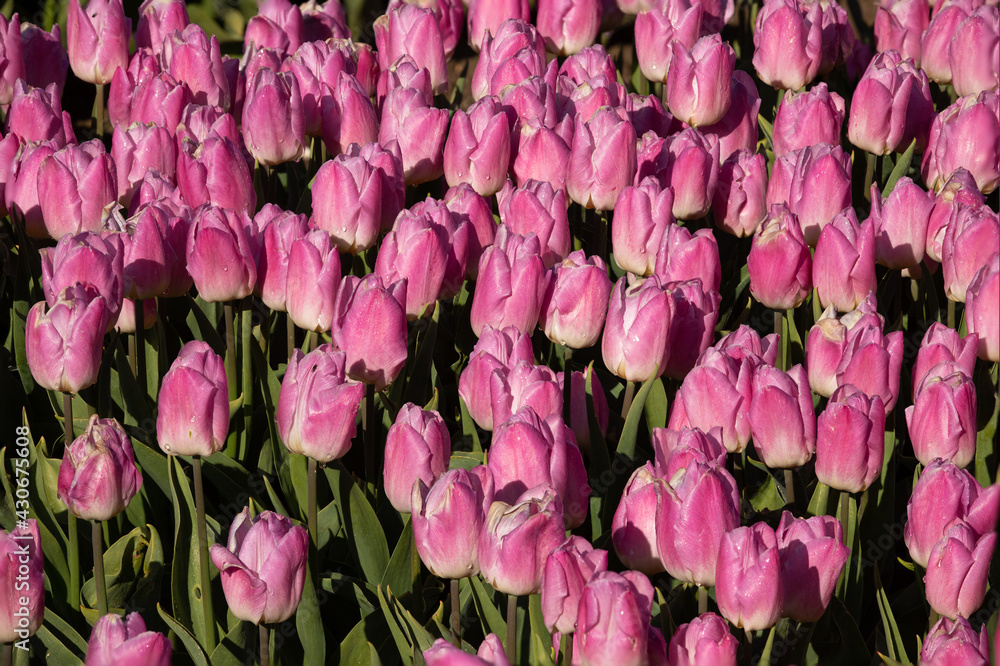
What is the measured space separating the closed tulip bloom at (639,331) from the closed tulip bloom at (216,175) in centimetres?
81

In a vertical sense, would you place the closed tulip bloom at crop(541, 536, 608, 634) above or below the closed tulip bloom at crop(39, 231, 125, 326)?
below

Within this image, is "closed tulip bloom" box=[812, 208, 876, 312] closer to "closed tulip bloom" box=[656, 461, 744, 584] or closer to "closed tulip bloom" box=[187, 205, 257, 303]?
"closed tulip bloom" box=[656, 461, 744, 584]

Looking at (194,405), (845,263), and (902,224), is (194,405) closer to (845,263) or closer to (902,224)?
(845,263)

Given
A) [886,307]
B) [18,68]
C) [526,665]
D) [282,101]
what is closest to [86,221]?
[282,101]

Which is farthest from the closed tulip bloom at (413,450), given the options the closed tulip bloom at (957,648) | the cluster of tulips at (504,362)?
the closed tulip bloom at (957,648)

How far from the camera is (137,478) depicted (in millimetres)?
1545

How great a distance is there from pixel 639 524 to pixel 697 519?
106 millimetres

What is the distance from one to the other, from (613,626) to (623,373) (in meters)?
0.67

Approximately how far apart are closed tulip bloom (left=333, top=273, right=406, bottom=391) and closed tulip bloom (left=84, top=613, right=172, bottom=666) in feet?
1.94

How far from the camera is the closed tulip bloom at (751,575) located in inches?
50.3

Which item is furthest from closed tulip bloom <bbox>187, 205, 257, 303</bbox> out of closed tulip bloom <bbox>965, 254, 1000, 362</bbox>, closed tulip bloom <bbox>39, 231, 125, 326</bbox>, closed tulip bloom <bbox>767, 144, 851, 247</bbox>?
closed tulip bloom <bbox>965, 254, 1000, 362</bbox>

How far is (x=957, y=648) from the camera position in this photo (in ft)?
4.07

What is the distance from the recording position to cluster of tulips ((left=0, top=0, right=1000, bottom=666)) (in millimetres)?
1363

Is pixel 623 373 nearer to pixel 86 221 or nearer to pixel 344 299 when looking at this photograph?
pixel 344 299
